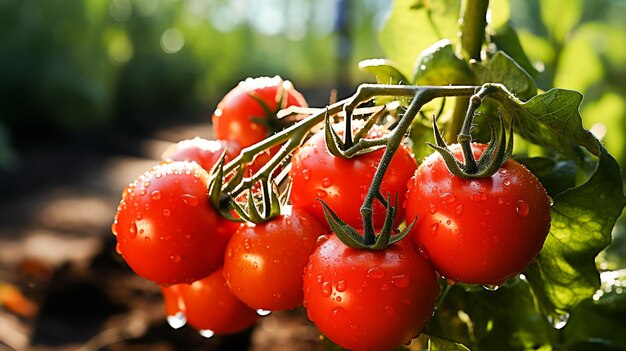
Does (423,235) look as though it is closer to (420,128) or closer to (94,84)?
(420,128)

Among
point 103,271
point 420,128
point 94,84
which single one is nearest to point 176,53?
point 94,84

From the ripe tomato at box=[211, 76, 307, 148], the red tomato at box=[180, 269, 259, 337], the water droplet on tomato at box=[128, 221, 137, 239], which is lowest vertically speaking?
the red tomato at box=[180, 269, 259, 337]

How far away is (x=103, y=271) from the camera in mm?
2420

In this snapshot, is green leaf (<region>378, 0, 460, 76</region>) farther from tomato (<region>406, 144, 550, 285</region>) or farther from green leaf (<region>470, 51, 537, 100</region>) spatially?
tomato (<region>406, 144, 550, 285</region>)

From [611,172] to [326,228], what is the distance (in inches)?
9.0

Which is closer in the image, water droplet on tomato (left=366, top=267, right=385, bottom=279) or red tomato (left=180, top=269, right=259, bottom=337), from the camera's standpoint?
water droplet on tomato (left=366, top=267, right=385, bottom=279)

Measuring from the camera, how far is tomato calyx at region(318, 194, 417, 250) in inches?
20.9

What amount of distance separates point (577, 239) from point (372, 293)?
23 cm

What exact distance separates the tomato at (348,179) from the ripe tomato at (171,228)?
90 millimetres

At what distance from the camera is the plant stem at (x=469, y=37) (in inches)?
29.2

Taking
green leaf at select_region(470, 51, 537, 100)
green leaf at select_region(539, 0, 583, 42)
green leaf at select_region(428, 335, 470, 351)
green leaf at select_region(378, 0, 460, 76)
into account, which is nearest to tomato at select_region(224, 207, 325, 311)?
green leaf at select_region(428, 335, 470, 351)

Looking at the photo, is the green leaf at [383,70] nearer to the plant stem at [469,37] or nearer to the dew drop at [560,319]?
the plant stem at [469,37]

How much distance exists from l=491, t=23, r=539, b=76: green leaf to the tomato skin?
1.26 ft

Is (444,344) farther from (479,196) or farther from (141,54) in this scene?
(141,54)
